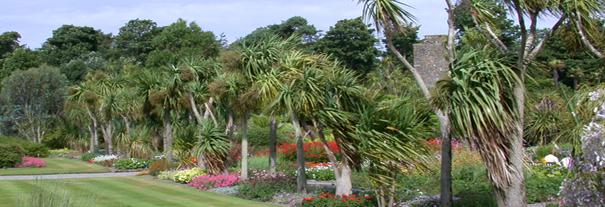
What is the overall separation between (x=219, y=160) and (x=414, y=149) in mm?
10893

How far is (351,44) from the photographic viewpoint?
57906mm

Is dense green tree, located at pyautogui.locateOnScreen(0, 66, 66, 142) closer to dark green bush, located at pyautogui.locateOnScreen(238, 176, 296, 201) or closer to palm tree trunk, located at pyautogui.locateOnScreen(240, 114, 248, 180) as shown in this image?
palm tree trunk, located at pyautogui.locateOnScreen(240, 114, 248, 180)

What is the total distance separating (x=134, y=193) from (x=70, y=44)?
58.8 meters

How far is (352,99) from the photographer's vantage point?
1451 centimetres

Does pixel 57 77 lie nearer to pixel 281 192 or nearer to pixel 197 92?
pixel 197 92

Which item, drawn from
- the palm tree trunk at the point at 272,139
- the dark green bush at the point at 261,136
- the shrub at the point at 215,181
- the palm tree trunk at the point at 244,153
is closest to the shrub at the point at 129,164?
the dark green bush at the point at 261,136

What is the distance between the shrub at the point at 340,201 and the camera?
13490 mm

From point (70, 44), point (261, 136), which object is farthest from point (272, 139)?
point (70, 44)

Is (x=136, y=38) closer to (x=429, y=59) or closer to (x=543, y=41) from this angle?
(x=429, y=59)

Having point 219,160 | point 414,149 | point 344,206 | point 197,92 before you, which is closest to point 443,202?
point 414,149

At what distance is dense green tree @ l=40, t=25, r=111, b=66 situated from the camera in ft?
232

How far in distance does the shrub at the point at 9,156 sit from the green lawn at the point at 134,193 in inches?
356

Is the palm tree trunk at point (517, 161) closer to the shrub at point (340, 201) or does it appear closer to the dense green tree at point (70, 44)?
the shrub at point (340, 201)

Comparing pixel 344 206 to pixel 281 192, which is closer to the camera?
pixel 344 206
